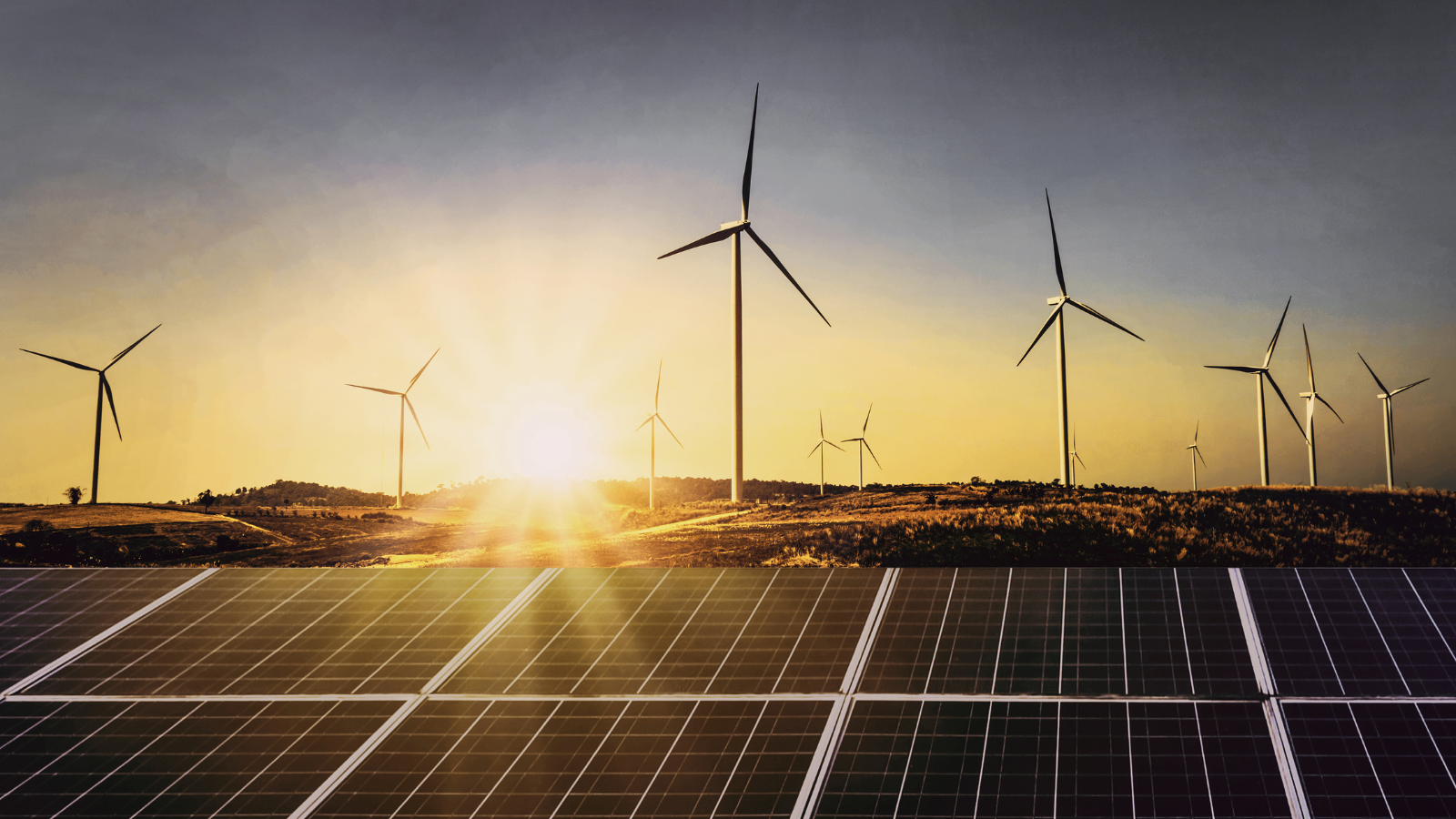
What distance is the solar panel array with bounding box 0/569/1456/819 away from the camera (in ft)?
39.2

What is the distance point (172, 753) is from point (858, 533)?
23.5 meters

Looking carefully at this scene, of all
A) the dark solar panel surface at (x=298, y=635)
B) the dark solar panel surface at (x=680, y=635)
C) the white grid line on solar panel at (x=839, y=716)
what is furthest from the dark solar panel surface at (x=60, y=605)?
the white grid line on solar panel at (x=839, y=716)

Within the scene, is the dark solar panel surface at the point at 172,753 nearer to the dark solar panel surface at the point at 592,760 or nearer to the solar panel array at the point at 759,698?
the solar panel array at the point at 759,698

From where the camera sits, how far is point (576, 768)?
506 inches

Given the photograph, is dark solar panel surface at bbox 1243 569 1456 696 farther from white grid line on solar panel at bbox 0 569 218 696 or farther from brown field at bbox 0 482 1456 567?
white grid line on solar panel at bbox 0 569 218 696

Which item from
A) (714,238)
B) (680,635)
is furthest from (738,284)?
(680,635)

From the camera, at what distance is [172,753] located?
14.0 m

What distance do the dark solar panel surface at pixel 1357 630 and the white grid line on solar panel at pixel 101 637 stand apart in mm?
23657

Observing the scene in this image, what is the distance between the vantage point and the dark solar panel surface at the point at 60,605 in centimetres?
1791

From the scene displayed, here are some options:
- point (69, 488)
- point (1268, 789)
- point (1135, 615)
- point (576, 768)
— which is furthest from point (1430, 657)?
point (69, 488)

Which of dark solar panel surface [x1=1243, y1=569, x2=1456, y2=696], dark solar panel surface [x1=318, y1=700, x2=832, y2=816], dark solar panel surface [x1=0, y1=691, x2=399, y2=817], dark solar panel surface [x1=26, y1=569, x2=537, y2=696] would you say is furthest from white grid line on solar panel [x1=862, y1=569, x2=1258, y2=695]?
dark solar panel surface [x1=0, y1=691, x2=399, y2=817]

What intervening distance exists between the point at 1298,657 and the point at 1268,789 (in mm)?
4080

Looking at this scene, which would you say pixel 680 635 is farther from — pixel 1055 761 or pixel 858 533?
pixel 858 533

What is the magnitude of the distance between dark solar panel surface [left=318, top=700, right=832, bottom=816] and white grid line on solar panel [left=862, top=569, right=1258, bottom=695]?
8.36 ft
